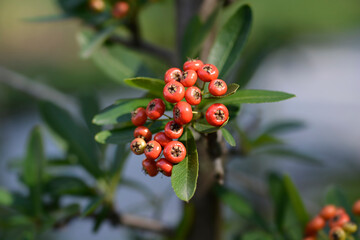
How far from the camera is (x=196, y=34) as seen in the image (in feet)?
3.10

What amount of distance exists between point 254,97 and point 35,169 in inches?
29.1

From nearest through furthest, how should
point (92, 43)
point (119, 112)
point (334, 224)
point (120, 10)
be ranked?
point (119, 112)
point (334, 224)
point (92, 43)
point (120, 10)

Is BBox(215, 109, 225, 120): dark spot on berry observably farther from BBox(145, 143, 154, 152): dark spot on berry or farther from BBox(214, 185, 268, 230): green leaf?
BBox(214, 185, 268, 230): green leaf

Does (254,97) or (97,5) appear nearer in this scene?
(254,97)

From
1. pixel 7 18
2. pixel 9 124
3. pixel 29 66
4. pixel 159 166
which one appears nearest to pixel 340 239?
pixel 159 166

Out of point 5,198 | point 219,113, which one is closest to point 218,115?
point 219,113

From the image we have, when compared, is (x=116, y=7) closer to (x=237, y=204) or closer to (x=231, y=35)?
(x=231, y=35)

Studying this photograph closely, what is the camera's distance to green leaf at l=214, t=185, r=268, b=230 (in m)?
1.05

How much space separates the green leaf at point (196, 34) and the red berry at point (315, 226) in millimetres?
532

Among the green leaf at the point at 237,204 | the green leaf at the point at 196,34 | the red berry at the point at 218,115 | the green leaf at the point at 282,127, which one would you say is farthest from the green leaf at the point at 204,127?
the green leaf at the point at 282,127

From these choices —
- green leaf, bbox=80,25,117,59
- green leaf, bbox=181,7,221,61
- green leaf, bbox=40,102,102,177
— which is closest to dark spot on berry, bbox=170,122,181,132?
green leaf, bbox=181,7,221,61

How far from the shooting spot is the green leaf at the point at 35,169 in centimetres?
108

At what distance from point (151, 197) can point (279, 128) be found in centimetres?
61

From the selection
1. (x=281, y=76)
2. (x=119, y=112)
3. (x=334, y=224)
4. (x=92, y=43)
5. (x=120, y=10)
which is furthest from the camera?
(x=281, y=76)
